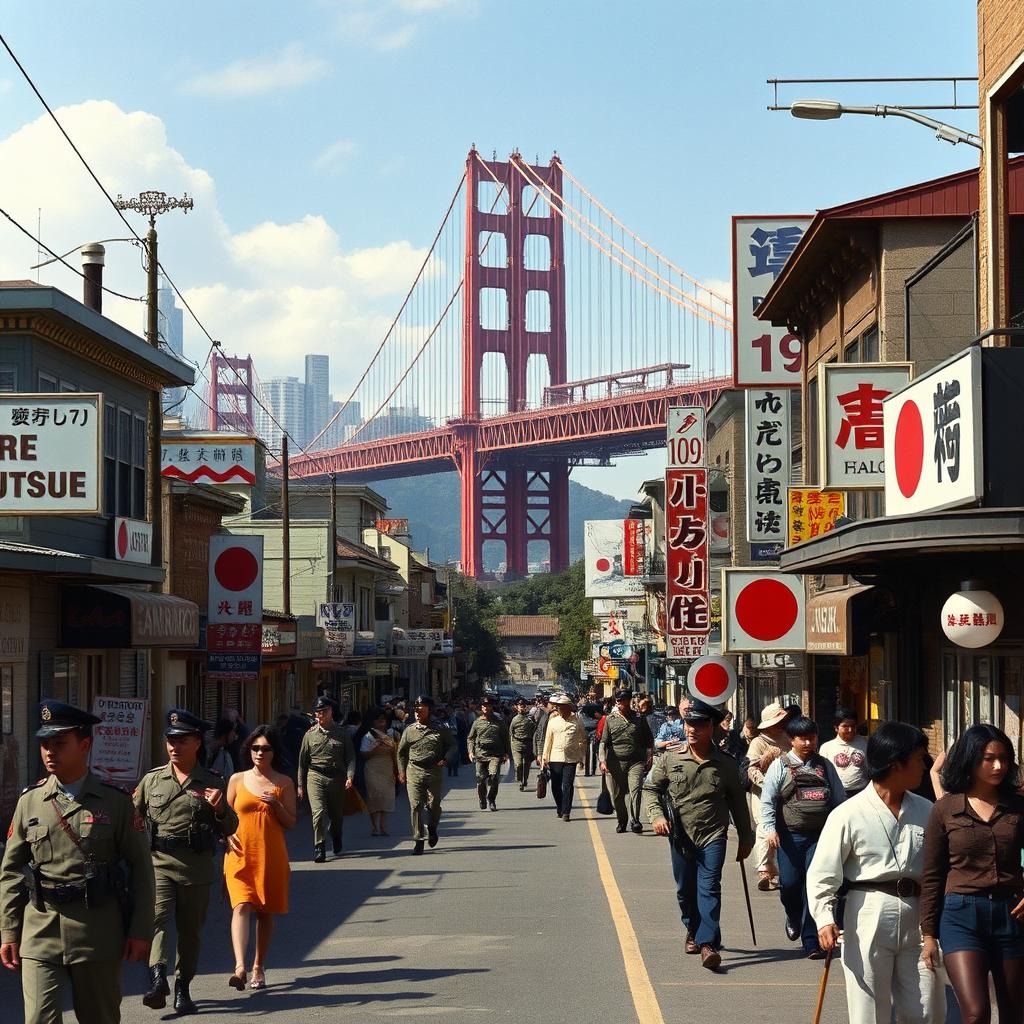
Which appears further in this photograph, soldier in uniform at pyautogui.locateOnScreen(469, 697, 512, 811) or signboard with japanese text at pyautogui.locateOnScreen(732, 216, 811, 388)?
signboard with japanese text at pyautogui.locateOnScreen(732, 216, 811, 388)

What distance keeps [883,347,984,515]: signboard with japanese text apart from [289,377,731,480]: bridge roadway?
86.9 meters

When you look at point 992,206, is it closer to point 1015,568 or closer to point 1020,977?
point 1015,568

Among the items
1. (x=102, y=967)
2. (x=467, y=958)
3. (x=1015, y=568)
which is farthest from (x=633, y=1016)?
(x=1015, y=568)

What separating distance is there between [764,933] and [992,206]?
5494 millimetres

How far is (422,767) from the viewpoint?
59.4 ft

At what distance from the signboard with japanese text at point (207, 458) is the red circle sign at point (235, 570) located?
3273mm

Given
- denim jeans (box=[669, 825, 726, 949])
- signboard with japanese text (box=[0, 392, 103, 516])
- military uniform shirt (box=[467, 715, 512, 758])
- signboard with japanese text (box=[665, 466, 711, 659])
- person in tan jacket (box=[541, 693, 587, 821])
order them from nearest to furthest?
denim jeans (box=[669, 825, 726, 949]) < signboard with japanese text (box=[0, 392, 103, 516]) < person in tan jacket (box=[541, 693, 587, 821]) < military uniform shirt (box=[467, 715, 512, 758]) < signboard with japanese text (box=[665, 466, 711, 659])

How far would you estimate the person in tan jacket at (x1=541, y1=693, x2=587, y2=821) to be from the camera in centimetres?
2136

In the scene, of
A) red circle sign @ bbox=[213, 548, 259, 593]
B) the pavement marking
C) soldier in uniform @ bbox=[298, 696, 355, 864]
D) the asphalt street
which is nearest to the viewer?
the pavement marking

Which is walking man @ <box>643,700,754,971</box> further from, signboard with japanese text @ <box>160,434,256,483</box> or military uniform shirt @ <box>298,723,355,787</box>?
signboard with japanese text @ <box>160,434,256,483</box>

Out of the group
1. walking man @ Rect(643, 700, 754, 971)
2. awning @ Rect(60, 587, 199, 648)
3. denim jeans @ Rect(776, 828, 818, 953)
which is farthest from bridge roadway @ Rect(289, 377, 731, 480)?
walking man @ Rect(643, 700, 754, 971)

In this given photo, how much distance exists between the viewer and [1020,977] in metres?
6.88

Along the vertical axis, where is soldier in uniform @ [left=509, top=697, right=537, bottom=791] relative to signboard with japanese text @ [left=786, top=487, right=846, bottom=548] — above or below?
below

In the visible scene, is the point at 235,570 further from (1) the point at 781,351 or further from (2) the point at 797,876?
(2) the point at 797,876
